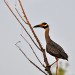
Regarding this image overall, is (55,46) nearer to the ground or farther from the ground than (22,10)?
nearer to the ground

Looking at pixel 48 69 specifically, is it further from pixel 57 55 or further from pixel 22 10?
pixel 57 55

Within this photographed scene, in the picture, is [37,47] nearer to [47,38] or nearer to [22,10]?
[22,10]

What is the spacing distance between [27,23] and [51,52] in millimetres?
5555

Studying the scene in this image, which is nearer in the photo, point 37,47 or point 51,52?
point 37,47

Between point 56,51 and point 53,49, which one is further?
point 53,49

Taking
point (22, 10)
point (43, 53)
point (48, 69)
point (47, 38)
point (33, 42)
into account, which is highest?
point (22, 10)

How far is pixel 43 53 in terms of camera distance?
245 inches

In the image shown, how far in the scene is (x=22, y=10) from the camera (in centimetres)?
614

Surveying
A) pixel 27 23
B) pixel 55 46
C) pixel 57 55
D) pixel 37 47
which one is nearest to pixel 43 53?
pixel 37 47

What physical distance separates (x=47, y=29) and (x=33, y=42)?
564 cm

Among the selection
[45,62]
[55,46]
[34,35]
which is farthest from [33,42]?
[55,46]

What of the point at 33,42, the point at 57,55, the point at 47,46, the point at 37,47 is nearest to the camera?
the point at 33,42

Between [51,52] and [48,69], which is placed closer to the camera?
[48,69]

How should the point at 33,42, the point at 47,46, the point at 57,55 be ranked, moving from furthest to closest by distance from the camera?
the point at 47,46
the point at 57,55
the point at 33,42
